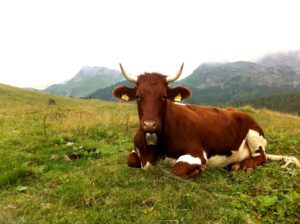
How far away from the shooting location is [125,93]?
7652mm

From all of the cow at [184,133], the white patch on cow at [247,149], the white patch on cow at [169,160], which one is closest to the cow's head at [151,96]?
the cow at [184,133]

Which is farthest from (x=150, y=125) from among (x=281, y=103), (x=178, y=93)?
(x=281, y=103)

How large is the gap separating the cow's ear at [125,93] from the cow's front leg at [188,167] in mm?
1841

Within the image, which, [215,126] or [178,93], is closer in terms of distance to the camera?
[178,93]

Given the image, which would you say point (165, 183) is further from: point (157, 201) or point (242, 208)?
point (242, 208)

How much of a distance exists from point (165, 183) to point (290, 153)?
17.8 ft

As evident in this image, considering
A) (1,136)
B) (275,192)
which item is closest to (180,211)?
(275,192)

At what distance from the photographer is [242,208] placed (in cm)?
547

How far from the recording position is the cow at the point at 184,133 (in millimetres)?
6766

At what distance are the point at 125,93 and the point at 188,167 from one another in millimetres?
2243

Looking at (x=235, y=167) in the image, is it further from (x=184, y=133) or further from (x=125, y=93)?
(x=125, y=93)

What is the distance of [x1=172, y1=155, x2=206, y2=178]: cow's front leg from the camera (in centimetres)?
667

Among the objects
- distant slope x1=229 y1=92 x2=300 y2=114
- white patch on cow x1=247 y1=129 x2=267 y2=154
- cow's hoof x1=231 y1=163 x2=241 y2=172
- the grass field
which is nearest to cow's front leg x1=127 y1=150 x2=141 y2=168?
the grass field

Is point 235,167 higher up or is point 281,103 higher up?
Answer: point 235,167
